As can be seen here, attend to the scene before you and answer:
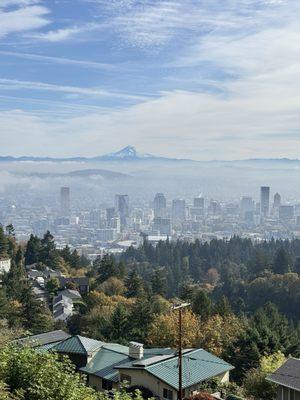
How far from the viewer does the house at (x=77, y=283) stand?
35.4 m

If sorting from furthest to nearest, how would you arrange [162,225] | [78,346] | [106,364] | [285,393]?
[162,225] < [78,346] < [106,364] < [285,393]

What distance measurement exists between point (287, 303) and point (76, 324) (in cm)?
2013

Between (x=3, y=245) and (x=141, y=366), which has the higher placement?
(x=3, y=245)

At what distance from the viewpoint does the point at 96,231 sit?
557 feet

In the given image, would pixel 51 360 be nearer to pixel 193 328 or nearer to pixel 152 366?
pixel 152 366

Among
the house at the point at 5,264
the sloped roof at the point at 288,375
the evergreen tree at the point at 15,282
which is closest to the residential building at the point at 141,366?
the sloped roof at the point at 288,375

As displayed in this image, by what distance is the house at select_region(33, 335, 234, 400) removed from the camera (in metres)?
13.3

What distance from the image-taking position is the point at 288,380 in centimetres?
1252

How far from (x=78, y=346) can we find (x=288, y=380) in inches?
234

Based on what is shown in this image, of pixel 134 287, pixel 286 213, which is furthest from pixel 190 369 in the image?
pixel 286 213

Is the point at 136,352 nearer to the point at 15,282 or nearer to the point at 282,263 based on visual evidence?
the point at 15,282

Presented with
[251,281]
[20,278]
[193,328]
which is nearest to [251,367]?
[193,328]

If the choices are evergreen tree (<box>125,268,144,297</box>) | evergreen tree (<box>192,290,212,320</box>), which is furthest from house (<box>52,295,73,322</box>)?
evergreen tree (<box>192,290,212,320</box>)

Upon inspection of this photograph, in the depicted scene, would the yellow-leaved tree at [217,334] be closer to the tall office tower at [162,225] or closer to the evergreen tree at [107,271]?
the evergreen tree at [107,271]
